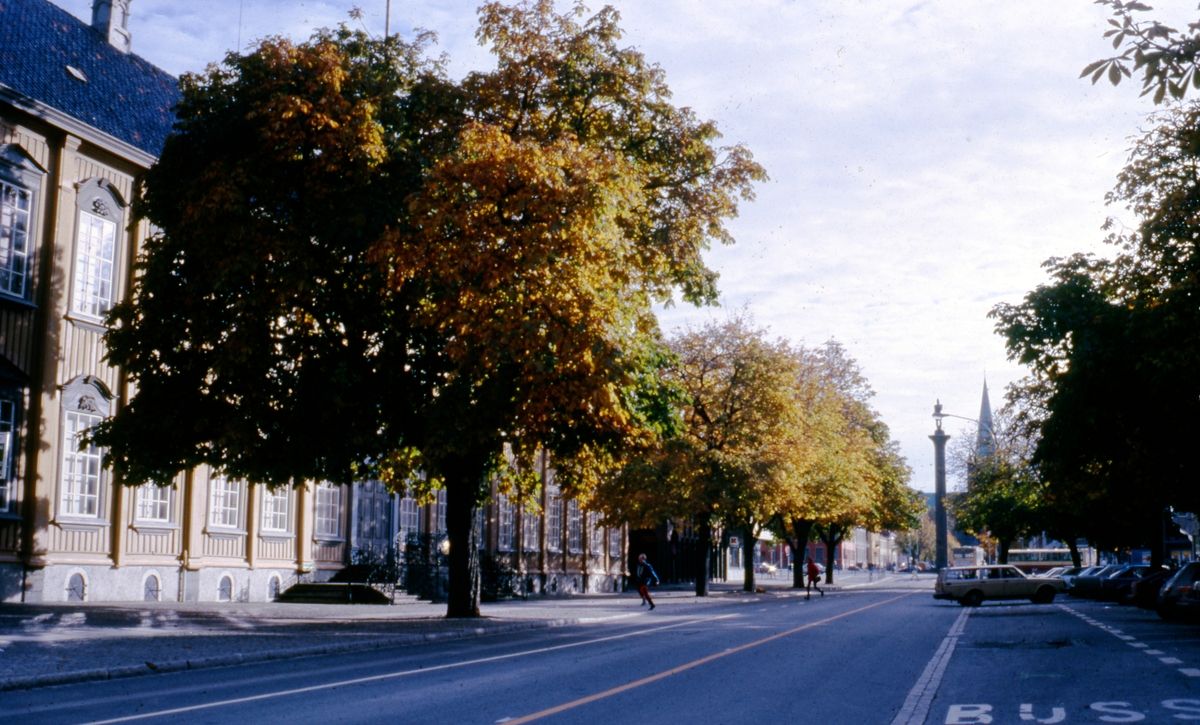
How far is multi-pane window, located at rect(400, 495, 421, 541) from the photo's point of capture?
3834 cm

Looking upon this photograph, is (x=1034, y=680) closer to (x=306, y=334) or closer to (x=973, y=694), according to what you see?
(x=973, y=694)

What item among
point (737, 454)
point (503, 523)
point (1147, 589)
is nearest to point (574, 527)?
point (503, 523)

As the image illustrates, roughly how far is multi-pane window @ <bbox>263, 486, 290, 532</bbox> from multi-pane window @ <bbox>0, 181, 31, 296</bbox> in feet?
31.5

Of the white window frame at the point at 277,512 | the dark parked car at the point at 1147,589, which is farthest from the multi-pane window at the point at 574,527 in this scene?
the dark parked car at the point at 1147,589

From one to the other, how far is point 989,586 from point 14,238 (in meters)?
31.8

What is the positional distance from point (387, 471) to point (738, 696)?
509 inches

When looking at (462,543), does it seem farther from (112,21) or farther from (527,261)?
(112,21)

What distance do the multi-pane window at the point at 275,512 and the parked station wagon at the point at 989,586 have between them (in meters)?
21.8

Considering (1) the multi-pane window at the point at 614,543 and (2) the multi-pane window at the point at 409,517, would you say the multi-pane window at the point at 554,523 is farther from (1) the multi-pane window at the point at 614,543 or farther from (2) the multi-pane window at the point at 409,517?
(2) the multi-pane window at the point at 409,517

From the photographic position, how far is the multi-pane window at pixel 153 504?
2730 cm

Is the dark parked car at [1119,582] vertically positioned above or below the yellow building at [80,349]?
below

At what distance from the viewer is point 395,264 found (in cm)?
2062

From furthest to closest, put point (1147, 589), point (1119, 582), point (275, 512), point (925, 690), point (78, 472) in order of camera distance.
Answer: point (1119, 582) → point (1147, 589) → point (275, 512) → point (78, 472) → point (925, 690)

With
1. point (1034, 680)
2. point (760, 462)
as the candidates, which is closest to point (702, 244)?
point (1034, 680)
